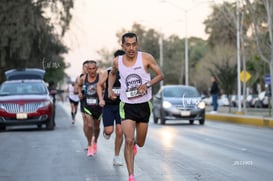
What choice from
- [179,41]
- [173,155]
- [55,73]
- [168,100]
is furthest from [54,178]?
[179,41]

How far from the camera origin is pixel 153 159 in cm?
1302

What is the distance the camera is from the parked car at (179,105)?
26.1 metres

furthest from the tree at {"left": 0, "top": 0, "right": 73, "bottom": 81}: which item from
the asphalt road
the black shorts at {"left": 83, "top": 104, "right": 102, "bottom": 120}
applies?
the black shorts at {"left": 83, "top": 104, "right": 102, "bottom": 120}

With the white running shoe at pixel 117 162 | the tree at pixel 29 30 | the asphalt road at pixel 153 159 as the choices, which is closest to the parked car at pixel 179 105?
the asphalt road at pixel 153 159

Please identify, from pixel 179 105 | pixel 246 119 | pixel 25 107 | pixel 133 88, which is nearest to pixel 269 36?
pixel 246 119

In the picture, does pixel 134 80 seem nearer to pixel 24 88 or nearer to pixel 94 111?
pixel 94 111

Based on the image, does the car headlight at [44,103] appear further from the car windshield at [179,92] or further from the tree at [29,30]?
the tree at [29,30]

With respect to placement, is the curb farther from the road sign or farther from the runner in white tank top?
the runner in white tank top

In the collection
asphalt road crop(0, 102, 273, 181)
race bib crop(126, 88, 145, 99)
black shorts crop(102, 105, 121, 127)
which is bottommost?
asphalt road crop(0, 102, 273, 181)

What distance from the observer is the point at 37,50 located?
129 ft

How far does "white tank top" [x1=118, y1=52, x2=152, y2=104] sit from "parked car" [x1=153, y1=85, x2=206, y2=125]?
16.6m

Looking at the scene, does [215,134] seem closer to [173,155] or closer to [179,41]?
[173,155]

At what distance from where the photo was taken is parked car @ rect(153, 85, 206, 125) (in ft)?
85.5

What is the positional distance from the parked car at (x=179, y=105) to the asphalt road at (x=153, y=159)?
6494 millimetres
